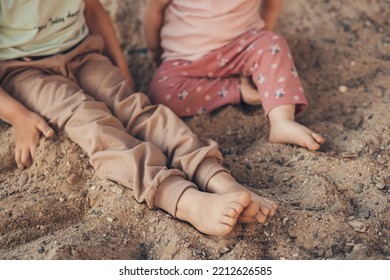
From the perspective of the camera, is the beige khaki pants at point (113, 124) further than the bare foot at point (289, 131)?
No

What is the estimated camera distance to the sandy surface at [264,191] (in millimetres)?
1428

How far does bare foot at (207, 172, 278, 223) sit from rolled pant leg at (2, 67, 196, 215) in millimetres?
67

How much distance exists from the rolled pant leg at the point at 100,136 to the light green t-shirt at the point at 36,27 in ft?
0.26

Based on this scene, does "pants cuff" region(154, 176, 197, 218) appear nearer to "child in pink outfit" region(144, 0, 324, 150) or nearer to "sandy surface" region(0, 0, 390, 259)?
"sandy surface" region(0, 0, 390, 259)

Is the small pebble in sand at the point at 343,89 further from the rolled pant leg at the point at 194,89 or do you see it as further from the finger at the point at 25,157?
the finger at the point at 25,157

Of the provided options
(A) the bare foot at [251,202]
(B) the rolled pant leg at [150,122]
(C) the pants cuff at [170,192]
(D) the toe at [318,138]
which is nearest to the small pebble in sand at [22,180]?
(B) the rolled pant leg at [150,122]

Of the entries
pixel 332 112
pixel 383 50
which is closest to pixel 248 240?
pixel 332 112

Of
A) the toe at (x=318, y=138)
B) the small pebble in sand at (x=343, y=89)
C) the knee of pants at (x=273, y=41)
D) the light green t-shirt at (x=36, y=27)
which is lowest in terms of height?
the small pebble in sand at (x=343, y=89)

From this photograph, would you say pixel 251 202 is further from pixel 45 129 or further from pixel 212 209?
pixel 45 129

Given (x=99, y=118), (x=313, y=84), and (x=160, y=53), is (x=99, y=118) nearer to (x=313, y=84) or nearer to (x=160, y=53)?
(x=160, y=53)

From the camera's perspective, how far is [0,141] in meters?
1.86

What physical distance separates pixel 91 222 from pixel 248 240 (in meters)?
0.41

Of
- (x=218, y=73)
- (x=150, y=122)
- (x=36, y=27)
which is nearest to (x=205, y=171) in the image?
(x=150, y=122)

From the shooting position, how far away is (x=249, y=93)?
2.07 metres
